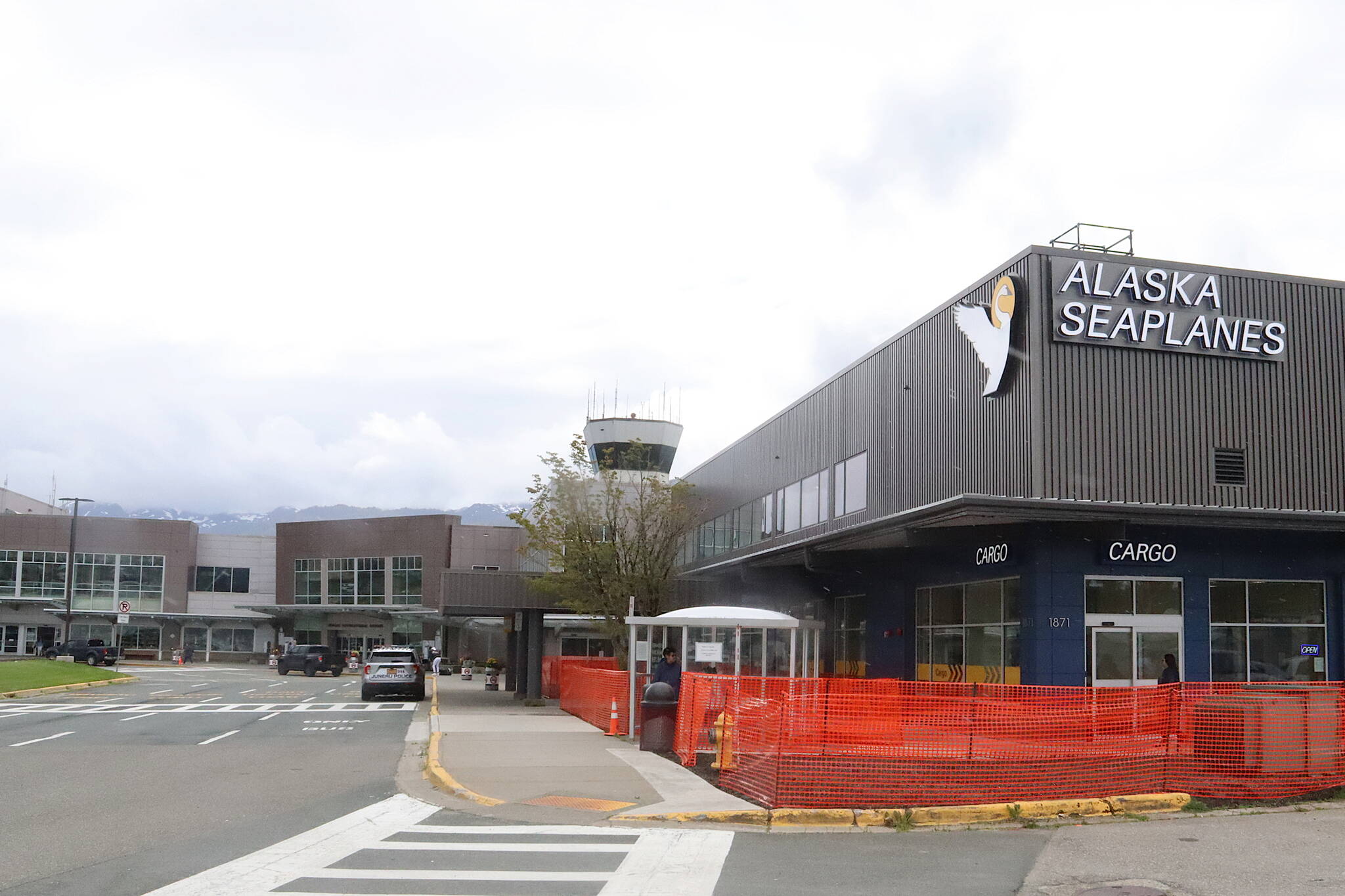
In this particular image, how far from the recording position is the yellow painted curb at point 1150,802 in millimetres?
13234

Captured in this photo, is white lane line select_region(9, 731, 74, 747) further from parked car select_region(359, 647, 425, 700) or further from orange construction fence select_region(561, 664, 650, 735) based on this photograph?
parked car select_region(359, 647, 425, 700)

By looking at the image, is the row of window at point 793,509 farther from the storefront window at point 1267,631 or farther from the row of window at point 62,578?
the row of window at point 62,578

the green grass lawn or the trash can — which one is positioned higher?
the trash can

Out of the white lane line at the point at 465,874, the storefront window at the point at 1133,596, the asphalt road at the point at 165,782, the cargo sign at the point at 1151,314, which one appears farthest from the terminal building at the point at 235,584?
the white lane line at the point at 465,874

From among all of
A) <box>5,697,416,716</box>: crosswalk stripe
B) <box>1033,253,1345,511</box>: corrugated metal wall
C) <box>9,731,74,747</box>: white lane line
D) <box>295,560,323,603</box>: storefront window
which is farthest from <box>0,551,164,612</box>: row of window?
<box>1033,253,1345,511</box>: corrugated metal wall

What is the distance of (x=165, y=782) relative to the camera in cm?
1580

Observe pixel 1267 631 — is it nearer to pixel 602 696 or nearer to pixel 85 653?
pixel 602 696

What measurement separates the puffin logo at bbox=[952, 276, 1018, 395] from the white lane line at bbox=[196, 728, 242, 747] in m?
16.1

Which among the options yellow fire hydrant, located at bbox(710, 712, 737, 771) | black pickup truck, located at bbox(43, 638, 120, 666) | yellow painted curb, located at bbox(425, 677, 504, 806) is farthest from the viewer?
black pickup truck, located at bbox(43, 638, 120, 666)

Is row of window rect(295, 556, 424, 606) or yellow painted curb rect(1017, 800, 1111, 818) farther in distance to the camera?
row of window rect(295, 556, 424, 606)

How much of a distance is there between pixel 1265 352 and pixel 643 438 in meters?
51.6

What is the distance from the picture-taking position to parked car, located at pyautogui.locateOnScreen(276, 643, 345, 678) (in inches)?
2530

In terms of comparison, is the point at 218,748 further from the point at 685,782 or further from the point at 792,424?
the point at 792,424

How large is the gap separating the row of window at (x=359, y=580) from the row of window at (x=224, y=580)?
560 centimetres
